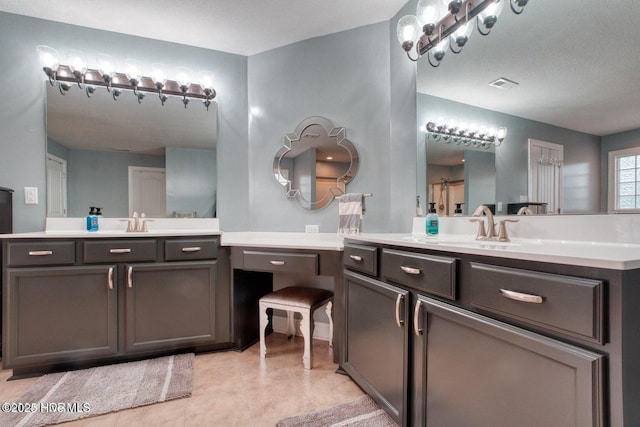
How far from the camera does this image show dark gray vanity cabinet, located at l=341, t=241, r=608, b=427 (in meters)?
0.74

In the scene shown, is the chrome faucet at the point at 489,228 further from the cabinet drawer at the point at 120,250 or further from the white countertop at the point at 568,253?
the cabinet drawer at the point at 120,250

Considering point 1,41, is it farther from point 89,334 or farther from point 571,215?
point 571,215

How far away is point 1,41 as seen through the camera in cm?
226

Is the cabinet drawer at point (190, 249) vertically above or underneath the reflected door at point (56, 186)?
underneath

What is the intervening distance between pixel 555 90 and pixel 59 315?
306cm

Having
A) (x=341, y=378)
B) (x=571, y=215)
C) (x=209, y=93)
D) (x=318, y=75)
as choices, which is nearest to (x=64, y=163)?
(x=209, y=93)

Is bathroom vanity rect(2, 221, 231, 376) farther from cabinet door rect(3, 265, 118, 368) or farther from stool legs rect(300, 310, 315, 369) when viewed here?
stool legs rect(300, 310, 315, 369)

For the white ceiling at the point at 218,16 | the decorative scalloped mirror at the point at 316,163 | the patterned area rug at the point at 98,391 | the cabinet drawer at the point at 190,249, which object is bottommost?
the patterned area rug at the point at 98,391

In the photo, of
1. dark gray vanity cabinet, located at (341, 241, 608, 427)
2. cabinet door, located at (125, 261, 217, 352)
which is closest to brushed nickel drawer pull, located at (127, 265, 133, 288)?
cabinet door, located at (125, 261, 217, 352)

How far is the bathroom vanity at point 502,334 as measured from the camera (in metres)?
0.70

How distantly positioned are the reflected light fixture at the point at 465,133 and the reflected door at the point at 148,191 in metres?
2.21

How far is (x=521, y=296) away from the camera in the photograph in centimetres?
86

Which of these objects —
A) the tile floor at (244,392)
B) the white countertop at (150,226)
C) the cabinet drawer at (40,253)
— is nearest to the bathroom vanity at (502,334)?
the tile floor at (244,392)

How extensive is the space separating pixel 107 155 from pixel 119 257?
1.02 meters
